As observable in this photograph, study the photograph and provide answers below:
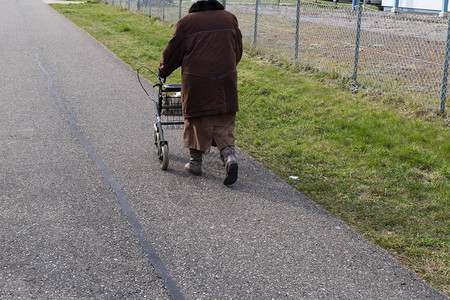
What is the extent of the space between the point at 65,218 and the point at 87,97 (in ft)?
17.4

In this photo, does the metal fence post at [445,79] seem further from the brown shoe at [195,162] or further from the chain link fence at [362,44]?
the brown shoe at [195,162]

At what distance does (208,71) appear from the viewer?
5660 mm

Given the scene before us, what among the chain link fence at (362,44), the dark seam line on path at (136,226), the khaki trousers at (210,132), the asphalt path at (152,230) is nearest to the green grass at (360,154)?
the asphalt path at (152,230)

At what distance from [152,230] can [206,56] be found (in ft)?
6.36

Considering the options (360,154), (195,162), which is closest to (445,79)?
(360,154)

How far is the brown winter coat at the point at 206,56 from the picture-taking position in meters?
5.61

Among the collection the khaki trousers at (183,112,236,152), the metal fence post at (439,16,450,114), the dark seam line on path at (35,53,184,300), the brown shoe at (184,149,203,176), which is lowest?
the dark seam line on path at (35,53,184,300)

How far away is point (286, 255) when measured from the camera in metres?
4.28

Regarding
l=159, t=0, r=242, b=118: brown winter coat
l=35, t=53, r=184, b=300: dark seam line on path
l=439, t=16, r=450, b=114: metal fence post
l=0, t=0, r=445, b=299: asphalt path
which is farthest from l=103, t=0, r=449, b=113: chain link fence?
l=35, t=53, r=184, b=300: dark seam line on path

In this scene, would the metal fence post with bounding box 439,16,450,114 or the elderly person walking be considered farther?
the metal fence post with bounding box 439,16,450,114

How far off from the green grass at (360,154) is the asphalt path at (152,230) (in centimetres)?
27

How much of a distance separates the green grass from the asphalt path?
0.88 feet

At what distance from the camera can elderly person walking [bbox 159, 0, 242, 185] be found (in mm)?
5605

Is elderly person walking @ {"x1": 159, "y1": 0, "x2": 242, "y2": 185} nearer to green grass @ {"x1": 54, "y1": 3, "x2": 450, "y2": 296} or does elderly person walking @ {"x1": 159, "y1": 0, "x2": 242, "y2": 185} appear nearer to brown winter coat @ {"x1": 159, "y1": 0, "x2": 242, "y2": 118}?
brown winter coat @ {"x1": 159, "y1": 0, "x2": 242, "y2": 118}
